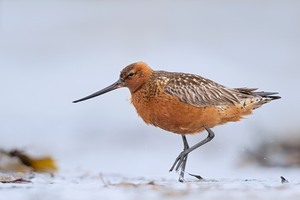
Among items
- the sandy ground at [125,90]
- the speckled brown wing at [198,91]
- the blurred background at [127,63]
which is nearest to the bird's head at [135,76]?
the speckled brown wing at [198,91]

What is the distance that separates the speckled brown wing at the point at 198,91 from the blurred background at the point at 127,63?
23.4 inches

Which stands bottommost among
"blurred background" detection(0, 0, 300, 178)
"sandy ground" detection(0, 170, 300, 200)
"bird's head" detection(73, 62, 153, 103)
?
"sandy ground" detection(0, 170, 300, 200)

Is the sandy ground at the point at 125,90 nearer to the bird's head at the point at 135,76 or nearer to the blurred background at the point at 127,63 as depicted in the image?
the blurred background at the point at 127,63

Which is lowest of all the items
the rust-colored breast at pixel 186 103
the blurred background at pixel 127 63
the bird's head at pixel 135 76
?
the rust-colored breast at pixel 186 103

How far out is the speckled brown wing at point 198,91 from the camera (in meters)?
7.50

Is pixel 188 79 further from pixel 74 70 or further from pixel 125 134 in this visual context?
pixel 74 70

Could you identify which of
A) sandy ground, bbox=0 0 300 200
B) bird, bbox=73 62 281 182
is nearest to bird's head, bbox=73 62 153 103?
bird, bbox=73 62 281 182

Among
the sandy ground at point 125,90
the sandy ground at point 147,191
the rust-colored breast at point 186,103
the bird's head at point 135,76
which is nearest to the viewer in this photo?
the sandy ground at point 147,191

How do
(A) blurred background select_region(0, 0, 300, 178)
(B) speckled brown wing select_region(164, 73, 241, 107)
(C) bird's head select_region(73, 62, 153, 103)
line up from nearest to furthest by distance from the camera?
(B) speckled brown wing select_region(164, 73, 241, 107) < (C) bird's head select_region(73, 62, 153, 103) < (A) blurred background select_region(0, 0, 300, 178)

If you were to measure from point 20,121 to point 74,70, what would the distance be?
10.2 ft

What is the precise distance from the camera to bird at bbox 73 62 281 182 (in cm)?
738

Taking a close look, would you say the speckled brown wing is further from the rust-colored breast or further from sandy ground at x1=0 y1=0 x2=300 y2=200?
sandy ground at x1=0 y1=0 x2=300 y2=200

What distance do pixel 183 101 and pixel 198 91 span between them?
0.26 meters

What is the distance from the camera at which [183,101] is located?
745 cm
